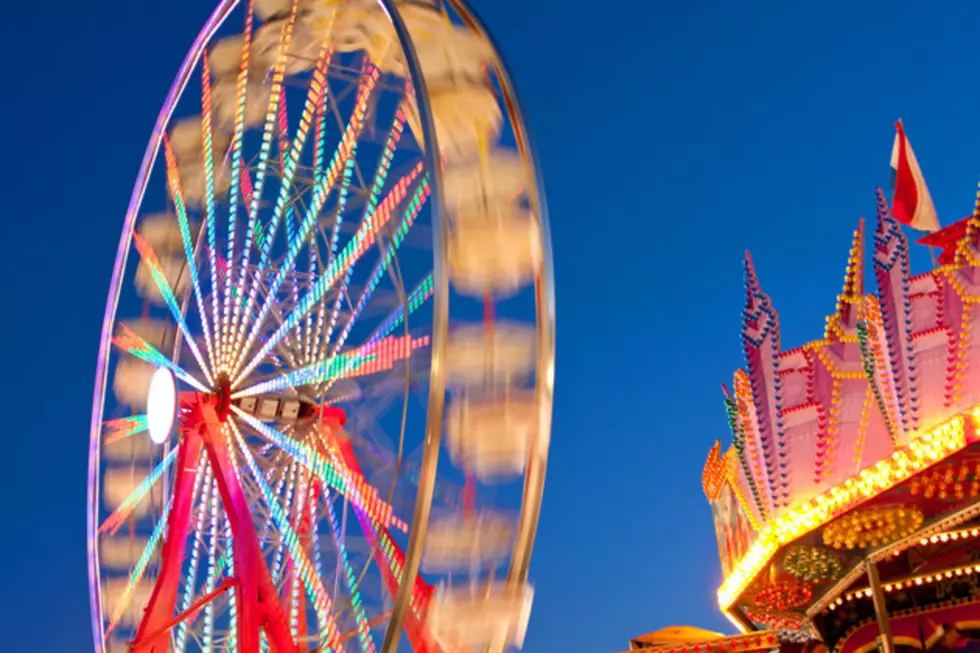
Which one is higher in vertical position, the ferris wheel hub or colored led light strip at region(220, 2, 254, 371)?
colored led light strip at region(220, 2, 254, 371)

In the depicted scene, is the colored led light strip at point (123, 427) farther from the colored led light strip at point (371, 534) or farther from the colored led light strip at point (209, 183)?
the colored led light strip at point (371, 534)

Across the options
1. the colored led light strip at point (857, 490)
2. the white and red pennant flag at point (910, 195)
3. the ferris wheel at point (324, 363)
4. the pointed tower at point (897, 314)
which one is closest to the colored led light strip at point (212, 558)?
the ferris wheel at point (324, 363)

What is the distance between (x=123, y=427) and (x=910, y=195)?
10.2 metres

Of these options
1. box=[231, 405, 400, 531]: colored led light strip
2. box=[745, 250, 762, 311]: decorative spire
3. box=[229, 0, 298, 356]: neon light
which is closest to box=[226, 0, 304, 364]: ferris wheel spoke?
box=[229, 0, 298, 356]: neon light

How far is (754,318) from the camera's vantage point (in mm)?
11945

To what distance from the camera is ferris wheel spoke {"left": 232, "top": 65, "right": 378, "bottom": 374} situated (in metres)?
9.52

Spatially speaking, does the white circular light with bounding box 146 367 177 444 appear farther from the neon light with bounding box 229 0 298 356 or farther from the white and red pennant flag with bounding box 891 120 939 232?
the white and red pennant flag with bounding box 891 120 939 232

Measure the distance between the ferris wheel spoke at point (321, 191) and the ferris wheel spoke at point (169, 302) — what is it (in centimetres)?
57

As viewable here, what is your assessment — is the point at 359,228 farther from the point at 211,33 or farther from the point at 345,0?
the point at 211,33

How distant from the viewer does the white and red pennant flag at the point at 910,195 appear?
1343cm

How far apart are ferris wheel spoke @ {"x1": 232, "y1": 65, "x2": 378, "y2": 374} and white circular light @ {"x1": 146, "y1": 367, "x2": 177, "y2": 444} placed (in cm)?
73

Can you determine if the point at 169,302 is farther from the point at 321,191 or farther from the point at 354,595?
the point at 354,595

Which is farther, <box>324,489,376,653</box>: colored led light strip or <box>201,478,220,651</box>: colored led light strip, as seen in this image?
<box>201,478,220,651</box>: colored led light strip

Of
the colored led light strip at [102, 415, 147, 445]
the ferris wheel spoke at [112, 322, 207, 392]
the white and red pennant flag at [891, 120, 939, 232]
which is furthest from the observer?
the white and red pennant flag at [891, 120, 939, 232]
